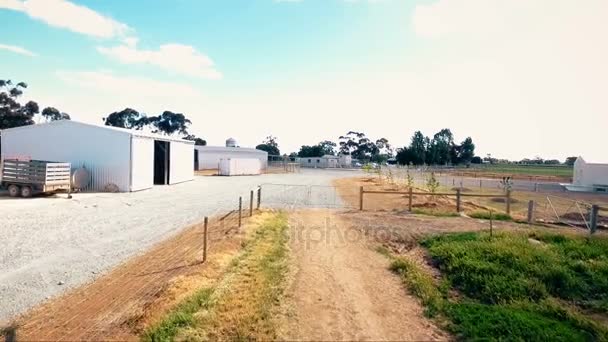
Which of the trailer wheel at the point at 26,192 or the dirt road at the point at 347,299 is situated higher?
the trailer wheel at the point at 26,192

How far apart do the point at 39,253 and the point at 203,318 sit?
5.71 meters

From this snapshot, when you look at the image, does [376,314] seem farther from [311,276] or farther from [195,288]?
[195,288]

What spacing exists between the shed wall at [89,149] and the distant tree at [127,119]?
67.3m

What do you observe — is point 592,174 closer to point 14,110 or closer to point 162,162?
point 162,162

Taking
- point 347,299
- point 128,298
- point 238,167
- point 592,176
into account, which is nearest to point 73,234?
point 128,298

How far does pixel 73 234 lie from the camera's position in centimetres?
995

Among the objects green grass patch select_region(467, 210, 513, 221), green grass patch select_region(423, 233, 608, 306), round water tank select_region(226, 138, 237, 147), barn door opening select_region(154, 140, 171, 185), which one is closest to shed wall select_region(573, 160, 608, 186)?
green grass patch select_region(467, 210, 513, 221)

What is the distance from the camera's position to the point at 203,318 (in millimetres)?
4895

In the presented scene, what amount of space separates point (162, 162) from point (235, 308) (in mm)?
22712

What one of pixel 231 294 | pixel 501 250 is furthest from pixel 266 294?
pixel 501 250

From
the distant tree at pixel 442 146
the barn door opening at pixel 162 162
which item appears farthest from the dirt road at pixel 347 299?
the distant tree at pixel 442 146

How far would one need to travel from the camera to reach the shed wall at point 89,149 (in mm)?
20000

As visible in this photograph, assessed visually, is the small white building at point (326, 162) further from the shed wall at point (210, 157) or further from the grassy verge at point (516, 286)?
the grassy verge at point (516, 286)

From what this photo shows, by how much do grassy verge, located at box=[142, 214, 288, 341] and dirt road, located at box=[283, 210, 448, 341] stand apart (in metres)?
0.33
